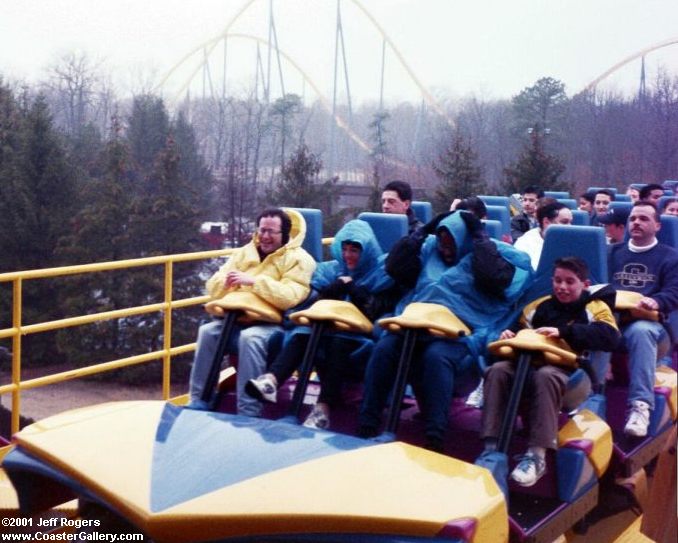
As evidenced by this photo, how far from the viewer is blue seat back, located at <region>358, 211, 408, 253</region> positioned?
4711mm

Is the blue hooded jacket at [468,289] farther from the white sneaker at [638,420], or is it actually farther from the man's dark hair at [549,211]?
the man's dark hair at [549,211]

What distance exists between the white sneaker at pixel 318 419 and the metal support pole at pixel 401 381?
0.37 metres

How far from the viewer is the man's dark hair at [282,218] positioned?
453 cm

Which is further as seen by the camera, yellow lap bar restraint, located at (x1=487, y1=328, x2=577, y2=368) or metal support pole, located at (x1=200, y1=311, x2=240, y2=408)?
metal support pole, located at (x1=200, y1=311, x2=240, y2=408)

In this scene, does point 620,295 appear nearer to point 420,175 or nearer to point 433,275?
point 433,275

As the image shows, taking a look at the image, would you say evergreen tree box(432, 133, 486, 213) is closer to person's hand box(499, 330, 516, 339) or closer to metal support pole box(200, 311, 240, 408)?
metal support pole box(200, 311, 240, 408)

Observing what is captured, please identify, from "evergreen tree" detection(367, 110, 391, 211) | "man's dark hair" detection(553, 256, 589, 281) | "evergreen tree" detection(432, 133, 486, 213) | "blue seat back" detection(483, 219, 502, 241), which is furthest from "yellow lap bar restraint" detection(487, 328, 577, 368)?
"evergreen tree" detection(367, 110, 391, 211)

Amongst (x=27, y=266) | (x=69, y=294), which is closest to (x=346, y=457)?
(x=69, y=294)

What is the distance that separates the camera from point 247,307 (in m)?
4.16

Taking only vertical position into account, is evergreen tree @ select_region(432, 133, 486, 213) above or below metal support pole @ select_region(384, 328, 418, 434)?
above

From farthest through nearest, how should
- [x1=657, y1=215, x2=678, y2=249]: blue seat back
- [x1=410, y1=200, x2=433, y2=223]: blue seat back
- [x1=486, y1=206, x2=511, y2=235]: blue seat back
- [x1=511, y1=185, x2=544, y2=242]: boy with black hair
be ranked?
[x1=511, y1=185, x2=544, y2=242]: boy with black hair → [x1=486, y1=206, x2=511, y2=235]: blue seat back → [x1=410, y1=200, x2=433, y2=223]: blue seat back → [x1=657, y1=215, x2=678, y2=249]: blue seat back

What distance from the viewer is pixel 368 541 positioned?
8.91 ft

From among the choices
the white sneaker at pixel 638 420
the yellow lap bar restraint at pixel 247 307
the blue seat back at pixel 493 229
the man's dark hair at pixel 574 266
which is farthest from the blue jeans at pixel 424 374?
the blue seat back at pixel 493 229

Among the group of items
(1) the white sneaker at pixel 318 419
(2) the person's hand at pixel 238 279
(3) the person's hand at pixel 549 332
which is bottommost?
(1) the white sneaker at pixel 318 419
